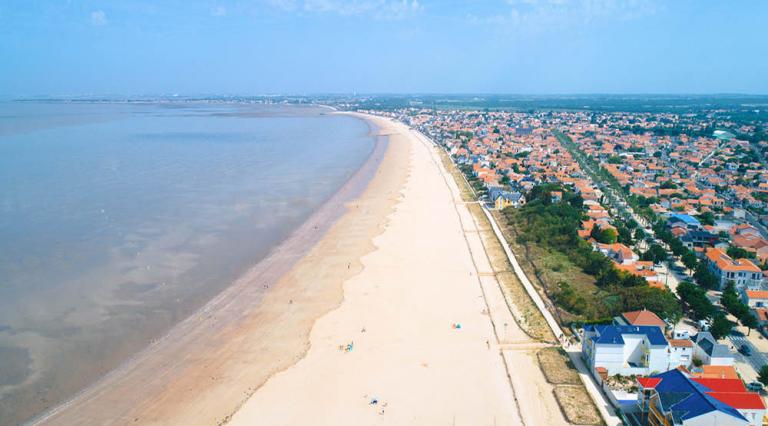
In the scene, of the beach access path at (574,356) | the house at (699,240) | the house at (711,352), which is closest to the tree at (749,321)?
the house at (711,352)

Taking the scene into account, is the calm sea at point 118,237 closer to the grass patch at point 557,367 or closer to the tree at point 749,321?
the grass patch at point 557,367

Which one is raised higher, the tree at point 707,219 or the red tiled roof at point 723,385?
the red tiled roof at point 723,385

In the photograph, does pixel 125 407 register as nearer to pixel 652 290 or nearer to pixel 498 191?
pixel 652 290

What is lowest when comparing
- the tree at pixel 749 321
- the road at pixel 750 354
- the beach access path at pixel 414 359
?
the road at pixel 750 354

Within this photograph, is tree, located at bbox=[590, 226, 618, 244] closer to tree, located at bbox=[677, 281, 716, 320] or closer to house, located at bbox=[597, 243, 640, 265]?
house, located at bbox=[597, 243, 640, 265]

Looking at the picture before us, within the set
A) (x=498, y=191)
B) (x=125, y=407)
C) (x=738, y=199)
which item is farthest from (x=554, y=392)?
(x=738, y=199)
